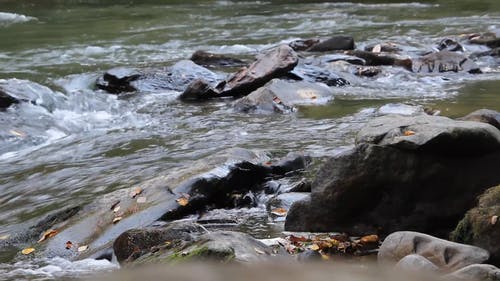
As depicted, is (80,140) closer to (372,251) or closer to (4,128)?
(4,128)

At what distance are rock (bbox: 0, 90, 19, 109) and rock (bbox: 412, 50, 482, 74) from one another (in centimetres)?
617

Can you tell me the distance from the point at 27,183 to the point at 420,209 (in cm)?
386

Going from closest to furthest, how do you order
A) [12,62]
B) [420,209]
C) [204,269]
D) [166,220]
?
[204,269]
[420,209]
[166,220]
[12,62]

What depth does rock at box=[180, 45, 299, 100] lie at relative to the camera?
10.3 metres

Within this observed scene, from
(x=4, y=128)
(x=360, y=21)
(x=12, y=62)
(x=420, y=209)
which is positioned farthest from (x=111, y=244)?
(x=360, y=21)

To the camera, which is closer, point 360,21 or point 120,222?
point 120,222

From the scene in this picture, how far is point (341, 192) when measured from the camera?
4.55 metres

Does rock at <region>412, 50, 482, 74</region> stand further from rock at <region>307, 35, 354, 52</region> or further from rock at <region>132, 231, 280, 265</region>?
rock at <region>132, 231, 280, 265</region>

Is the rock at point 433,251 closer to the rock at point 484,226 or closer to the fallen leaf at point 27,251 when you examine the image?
the rock at point 484,226

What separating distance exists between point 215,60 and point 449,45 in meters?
4.42

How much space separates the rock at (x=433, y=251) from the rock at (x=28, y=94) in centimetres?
739

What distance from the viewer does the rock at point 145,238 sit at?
4.22 metres

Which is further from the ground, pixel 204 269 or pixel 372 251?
pixel 204 269

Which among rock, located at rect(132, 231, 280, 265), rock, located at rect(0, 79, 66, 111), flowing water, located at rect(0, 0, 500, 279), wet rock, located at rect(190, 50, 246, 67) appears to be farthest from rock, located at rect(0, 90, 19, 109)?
rock, located at rect(132, 231, 280, 265)
